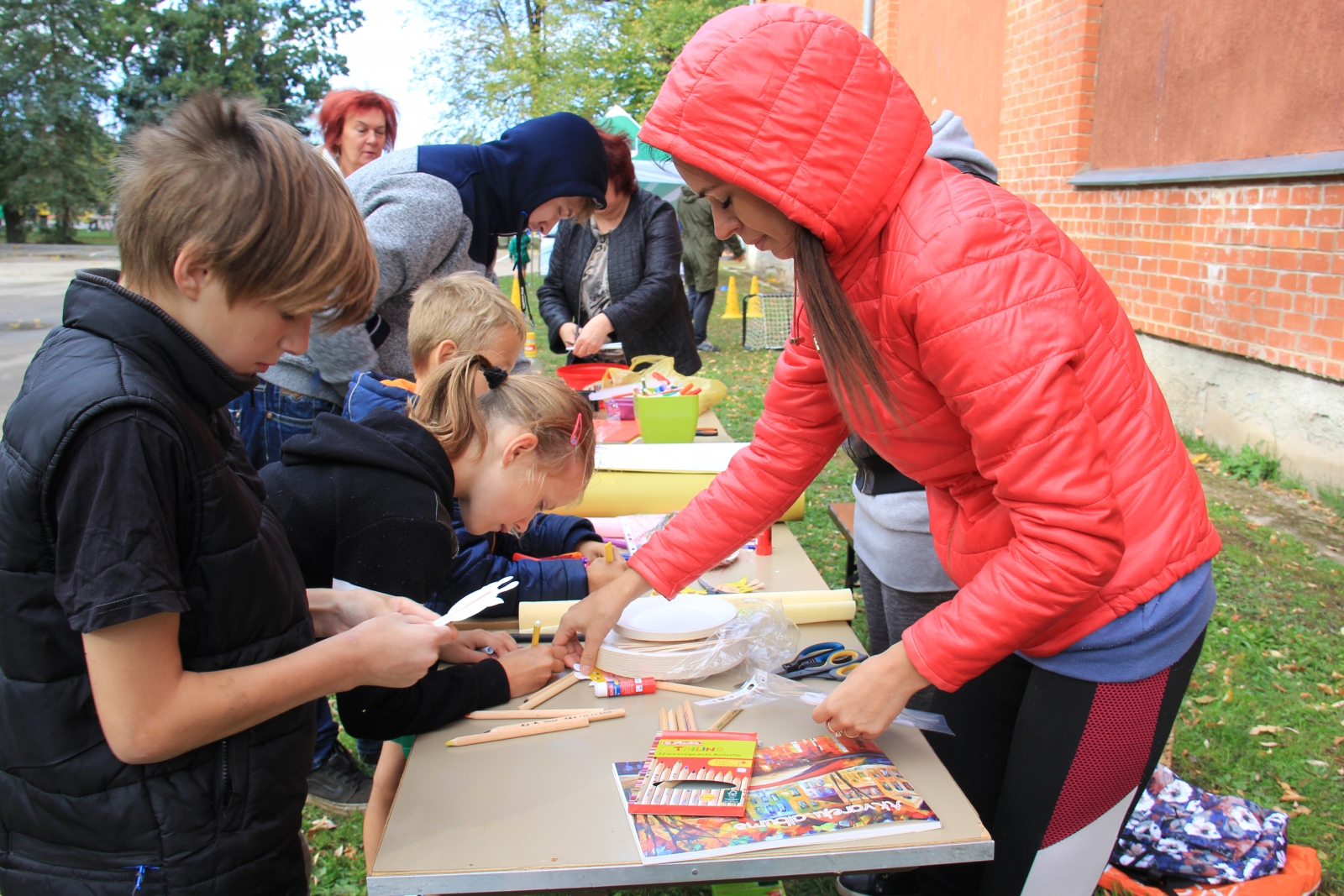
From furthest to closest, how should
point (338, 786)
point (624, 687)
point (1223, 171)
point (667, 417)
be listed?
point (1223, 171) < point (667, 417) < point (338, 786) < point (624, 687)

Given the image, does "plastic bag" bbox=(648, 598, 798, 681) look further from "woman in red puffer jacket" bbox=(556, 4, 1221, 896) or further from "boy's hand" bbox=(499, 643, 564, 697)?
"woman in red puffer jacket" bbox=(556, 4, 1221, 896)

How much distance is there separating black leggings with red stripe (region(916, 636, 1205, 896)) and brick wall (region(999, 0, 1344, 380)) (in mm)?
3894

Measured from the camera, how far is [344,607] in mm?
1543

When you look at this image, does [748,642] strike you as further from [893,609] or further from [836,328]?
[836,328]

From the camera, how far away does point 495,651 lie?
176 centimetres

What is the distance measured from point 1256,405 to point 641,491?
4013 millimetres

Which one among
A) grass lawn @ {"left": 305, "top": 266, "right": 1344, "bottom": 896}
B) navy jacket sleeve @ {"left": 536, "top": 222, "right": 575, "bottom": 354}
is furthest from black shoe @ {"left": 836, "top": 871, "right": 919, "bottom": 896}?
navy jacket sleeve @ {"left": 536, "top": 222, "right": 575, "bottom": 354}

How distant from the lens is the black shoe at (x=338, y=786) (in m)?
2.69

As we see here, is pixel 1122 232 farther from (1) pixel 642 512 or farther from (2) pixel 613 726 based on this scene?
(2) pixel 613 726

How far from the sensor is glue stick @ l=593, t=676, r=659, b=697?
1.57 metres

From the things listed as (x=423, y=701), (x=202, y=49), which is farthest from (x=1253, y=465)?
(x=202, y=49)

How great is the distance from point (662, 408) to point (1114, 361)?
1920 millimetres

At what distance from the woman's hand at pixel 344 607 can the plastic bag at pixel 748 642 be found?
46 centimetres

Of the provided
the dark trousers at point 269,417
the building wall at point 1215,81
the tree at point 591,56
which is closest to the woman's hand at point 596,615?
the dark trousers at point 269,417
